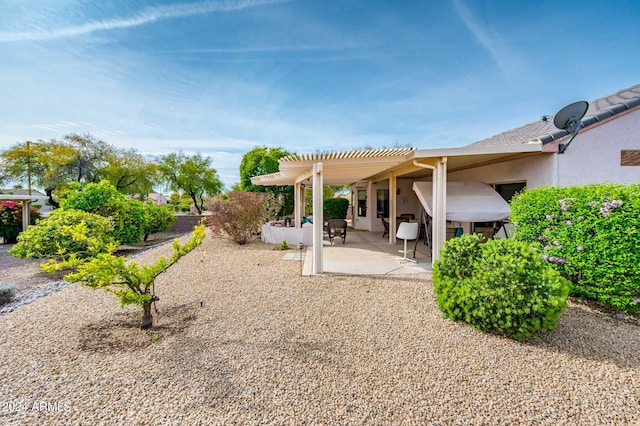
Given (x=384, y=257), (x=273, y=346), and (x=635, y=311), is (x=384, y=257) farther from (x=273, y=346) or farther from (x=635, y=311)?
(x=273, y=346)

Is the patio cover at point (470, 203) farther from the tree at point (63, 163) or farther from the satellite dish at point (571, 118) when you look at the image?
the tree at point (63, 163)

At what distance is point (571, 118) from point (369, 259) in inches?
284

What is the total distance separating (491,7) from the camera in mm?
10969

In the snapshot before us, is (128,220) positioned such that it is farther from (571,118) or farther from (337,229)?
(571,118)

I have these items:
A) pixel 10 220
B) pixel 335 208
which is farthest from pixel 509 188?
pixel 10 220

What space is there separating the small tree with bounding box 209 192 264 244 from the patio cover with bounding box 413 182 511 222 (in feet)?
25.4

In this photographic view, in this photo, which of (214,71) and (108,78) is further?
(214,71)

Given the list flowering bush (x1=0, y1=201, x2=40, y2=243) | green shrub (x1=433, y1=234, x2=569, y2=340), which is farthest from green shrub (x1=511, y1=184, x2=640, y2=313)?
flowering bush (x1=0, y1=201, x2=40, y2=243)

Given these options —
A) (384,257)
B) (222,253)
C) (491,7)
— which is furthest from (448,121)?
(222,253)

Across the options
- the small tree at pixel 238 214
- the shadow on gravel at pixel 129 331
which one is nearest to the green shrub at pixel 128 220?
the small tree at pixel 238 214

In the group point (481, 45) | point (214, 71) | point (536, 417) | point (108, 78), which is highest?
point (481, 45)

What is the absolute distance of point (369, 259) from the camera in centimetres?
1045

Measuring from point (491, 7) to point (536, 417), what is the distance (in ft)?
44.5

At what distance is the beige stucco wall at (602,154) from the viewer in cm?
825
